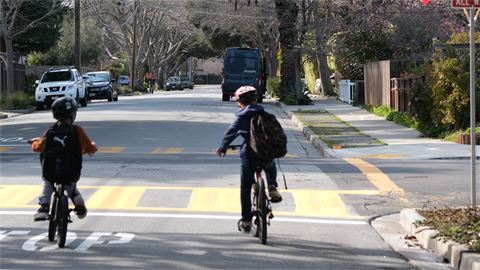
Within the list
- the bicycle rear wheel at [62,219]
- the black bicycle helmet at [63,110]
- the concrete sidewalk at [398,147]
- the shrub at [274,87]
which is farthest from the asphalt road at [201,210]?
the shrub at [274,87]

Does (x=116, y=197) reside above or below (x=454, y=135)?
below

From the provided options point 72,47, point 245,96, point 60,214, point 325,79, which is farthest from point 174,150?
point 72,47

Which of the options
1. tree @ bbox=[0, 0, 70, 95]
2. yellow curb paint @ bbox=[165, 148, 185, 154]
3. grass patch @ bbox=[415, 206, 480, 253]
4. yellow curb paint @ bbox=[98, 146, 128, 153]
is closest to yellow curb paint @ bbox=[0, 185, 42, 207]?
yellow curb paint @ bbox=[98, 146, 128, 153]

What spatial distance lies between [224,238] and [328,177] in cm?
441

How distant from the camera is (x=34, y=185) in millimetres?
10070

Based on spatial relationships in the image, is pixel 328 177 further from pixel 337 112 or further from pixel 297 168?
pixel 337 112

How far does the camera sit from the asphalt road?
6.10 metres

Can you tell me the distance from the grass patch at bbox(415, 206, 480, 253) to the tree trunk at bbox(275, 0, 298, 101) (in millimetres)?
22683

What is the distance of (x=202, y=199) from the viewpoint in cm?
903

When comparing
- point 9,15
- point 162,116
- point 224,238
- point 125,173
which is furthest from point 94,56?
point 224,238

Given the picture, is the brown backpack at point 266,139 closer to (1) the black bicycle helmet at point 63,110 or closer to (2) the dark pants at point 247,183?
(2) the dark pants at point 247,183

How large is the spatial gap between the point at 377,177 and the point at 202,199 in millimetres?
3403

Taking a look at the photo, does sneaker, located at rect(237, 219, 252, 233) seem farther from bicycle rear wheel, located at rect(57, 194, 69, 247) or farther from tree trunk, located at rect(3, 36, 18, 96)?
tree trunk, located at rect(3, 36, 18, 96)

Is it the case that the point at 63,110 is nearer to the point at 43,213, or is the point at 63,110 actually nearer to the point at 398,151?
the point at 43,213
